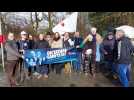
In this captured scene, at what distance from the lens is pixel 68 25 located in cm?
1262

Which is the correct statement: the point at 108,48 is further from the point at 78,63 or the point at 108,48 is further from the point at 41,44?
the point at 41,44

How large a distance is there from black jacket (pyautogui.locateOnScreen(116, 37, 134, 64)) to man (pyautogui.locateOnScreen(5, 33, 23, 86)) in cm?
270

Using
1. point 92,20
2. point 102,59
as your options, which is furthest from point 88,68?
point 92,20

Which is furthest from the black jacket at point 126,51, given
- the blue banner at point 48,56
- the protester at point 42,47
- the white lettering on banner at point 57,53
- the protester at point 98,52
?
the protester at point 42,47

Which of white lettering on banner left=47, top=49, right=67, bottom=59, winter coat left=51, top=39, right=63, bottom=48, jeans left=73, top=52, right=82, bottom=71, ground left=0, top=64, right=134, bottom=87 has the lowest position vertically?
ground left=0, top=64, right=134, bottom=87

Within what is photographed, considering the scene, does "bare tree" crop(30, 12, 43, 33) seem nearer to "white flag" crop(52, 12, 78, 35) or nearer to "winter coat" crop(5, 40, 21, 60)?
"white flag" crop(52, 12, 78, 35)

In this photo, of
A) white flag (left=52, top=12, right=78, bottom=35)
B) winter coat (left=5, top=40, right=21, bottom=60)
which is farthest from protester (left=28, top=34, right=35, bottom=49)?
white flag (left=52, top=12, right=78, bottom=35)

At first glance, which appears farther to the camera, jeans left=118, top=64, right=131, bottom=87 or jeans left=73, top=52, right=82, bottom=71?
jeans left=73, top=52, right=82, bottom=71

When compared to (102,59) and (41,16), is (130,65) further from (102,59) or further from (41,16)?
(41,16)

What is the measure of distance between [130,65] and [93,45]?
3.63 ft

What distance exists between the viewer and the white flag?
12.5m

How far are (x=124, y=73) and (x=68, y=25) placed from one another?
1.95 metres

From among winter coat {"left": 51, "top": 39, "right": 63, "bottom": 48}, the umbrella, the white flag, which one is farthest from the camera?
winter coat {"left": 51, "top": 39, "right": 63, "bottom": 48}

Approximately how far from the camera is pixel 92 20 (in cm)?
1248
